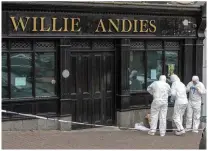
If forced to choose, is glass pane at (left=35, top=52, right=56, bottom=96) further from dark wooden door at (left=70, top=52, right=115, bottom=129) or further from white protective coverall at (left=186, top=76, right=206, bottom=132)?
white protective coverall at (left=186, top=76, right=206, bottom=132)

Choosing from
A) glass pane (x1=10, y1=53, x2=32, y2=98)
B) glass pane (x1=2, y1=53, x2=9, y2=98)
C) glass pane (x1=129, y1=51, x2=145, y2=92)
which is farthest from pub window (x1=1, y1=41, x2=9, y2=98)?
glass pane (x1=129, y1=51, x2=145, y2=92)

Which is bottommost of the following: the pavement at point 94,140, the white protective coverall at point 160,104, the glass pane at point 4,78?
the pavement at point 94,140

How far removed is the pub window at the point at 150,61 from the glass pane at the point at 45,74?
2482mm

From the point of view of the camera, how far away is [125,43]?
12.9 m

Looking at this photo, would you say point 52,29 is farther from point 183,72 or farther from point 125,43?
point 183,72

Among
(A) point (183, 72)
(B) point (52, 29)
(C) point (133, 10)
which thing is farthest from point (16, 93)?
(A) point (183, 72)

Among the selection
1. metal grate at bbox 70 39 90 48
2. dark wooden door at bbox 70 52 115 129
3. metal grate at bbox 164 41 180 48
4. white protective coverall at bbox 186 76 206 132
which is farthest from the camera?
metal grate at bbox 164 41 180 48

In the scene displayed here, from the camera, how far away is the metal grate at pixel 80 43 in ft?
40.5

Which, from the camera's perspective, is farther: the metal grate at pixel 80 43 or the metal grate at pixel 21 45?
the metal grate at pixel 80 43

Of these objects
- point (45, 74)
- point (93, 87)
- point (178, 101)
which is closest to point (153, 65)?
point (178, 101)

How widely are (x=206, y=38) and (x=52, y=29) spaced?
5.28m

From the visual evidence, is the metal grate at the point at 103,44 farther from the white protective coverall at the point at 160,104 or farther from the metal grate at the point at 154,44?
the white protective coverall at the point at 160,104

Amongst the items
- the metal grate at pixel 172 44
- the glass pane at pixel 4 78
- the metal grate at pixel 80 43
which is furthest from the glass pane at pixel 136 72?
the glass pane at pixel 4 78

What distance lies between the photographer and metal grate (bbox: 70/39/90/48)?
12344 mm
